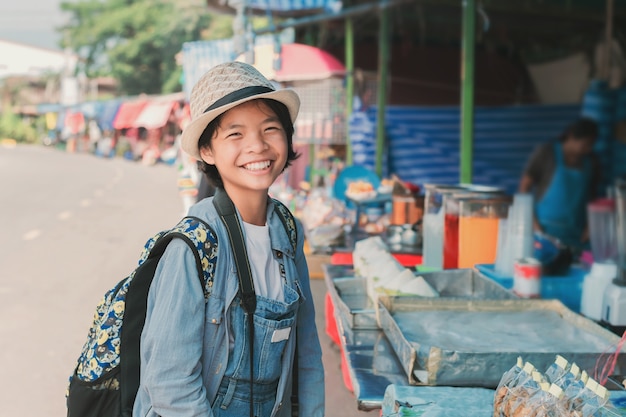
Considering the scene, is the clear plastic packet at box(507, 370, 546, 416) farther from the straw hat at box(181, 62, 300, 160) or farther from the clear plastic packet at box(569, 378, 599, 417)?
the straw hat at box(181, 62, 300, 160)

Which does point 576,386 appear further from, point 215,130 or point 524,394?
point 215,130

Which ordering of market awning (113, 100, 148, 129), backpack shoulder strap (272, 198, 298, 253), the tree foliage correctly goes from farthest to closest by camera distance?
the tree foliage, market awning (113, 100, 148, 129), backpack shoulder strap (272, 198, 298, 253)

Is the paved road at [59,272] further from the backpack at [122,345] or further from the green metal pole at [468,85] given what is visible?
the backpack at [122,345]

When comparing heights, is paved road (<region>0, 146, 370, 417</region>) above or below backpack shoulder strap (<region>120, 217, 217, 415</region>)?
below

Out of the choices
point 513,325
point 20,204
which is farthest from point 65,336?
point 20,204

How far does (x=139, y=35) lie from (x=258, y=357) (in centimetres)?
3789

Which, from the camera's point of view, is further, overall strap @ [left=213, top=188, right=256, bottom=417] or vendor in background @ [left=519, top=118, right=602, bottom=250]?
vendor in background @ [left=519, top=118, right=602, bottom=250]

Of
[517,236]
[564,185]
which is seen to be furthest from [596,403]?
[564,185]

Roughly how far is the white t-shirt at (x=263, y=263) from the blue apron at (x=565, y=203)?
13.2 ft

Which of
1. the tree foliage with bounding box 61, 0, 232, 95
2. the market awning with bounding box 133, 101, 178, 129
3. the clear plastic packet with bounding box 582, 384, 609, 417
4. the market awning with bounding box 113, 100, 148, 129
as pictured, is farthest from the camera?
the tree foliage with bounding box 61, 0, 232, 95

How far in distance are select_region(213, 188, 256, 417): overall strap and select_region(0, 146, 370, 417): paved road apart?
7.50 ft

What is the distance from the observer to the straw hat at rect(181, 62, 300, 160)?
5.14 ft

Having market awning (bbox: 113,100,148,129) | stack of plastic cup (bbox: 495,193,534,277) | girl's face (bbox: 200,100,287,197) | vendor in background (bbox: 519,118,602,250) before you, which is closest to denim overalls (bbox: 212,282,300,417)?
girl's face (bbox: 200,100,287,197)

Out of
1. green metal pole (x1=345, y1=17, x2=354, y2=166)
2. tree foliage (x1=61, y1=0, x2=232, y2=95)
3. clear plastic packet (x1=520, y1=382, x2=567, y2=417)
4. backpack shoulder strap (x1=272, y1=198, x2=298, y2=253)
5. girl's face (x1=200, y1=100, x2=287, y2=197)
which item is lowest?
clear plastic packet (x1=520, y1=382, x2=567, y2=417)
